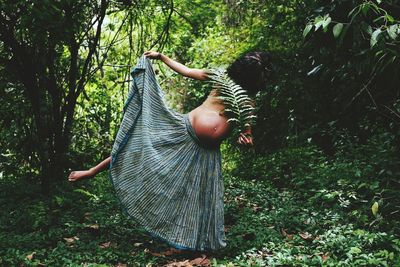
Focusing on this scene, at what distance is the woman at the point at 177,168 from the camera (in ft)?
12.2

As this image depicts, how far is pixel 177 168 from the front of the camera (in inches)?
148

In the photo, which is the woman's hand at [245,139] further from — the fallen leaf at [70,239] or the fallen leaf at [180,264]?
the fallen leaf at [70,239]

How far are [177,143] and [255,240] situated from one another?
41.5 inches

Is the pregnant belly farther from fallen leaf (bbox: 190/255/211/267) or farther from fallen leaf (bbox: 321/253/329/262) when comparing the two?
fallen leaf (bbox: 321/253/329/262)

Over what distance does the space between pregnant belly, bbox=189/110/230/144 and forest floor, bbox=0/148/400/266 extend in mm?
929

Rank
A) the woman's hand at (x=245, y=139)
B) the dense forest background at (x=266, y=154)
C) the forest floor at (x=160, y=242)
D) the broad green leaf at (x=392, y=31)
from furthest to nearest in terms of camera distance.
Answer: the woman's hand at (x=245, y=139), the dense forest background at (x=266, y=154), the forest floor at (x=160, y=242), the broad green leaf at (x=392, y=31)

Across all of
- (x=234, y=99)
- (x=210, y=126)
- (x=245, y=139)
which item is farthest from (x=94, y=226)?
(x=234, y=99)

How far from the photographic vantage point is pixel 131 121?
3.85 m

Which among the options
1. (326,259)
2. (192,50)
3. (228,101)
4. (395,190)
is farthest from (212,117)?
(192,50)

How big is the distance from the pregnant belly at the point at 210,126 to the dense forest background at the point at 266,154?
3.08 feet

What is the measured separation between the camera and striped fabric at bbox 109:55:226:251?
147 inches

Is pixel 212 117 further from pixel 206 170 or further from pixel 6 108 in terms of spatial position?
pixel 6 108

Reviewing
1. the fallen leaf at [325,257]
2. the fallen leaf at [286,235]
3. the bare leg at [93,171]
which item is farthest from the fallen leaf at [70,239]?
A: the fallen leaf at [325,257]

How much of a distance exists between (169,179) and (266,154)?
4.49 m
